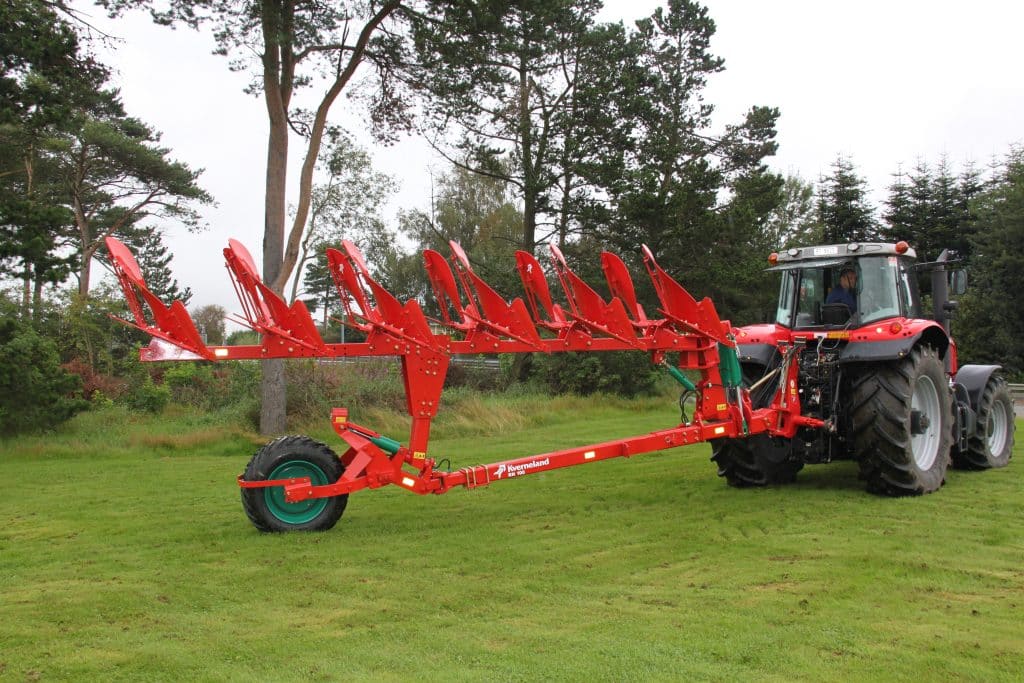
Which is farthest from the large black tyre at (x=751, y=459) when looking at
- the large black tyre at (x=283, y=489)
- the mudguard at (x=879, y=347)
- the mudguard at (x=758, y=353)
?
the large black tyre at (x=283, y=489)

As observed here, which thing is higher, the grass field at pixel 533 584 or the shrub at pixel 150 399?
the shrub at pixel 150 399

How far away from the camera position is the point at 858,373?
26.1 feet

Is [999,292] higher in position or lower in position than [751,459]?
higher

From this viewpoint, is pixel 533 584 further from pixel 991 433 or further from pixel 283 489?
pixel 991 433

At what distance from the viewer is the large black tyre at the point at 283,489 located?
6363 millimetres

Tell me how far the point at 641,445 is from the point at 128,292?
4.02m

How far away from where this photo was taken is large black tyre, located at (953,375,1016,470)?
9.24 metres

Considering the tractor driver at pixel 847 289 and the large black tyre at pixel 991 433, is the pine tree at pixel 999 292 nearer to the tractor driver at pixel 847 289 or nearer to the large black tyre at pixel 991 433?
the large black tyre at pixel 991 433

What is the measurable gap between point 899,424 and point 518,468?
3431 millimetres

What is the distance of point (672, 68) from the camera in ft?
94.8

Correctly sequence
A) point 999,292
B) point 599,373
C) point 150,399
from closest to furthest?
1. point 150,399
2. point 599,373
3. point 999,292

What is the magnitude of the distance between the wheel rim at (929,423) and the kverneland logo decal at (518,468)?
383 centimetres

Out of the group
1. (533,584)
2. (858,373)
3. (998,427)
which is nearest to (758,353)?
(858,373)

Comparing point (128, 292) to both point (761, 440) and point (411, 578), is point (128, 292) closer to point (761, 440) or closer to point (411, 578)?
point (411, 578)
